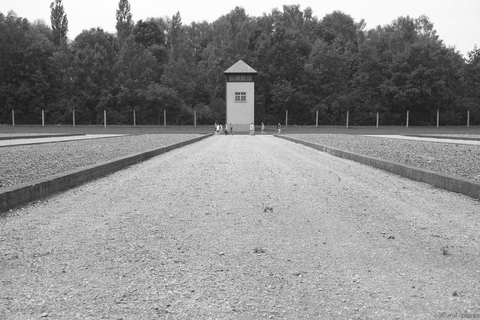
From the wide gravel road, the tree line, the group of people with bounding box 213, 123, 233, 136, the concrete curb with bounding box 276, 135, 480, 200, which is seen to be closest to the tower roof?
the tree line

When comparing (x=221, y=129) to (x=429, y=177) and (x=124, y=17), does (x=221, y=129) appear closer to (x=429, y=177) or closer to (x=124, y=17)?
(x=124, y=17)

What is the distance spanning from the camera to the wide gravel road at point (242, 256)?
3211mm

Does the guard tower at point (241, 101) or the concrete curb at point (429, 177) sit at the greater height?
the guard tower at point (241, 101)

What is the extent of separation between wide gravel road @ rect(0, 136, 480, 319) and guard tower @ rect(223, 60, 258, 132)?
48840 mm

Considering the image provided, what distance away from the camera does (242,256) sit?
433 centimetres

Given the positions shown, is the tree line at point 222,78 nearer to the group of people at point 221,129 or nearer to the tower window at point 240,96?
the tower window at point 240,96

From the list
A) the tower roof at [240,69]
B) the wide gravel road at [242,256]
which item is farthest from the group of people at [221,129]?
the wide gravel road at [242,256]

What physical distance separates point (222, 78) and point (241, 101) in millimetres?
9411

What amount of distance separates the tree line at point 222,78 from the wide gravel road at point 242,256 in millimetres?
53234

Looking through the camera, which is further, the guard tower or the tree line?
the tree line

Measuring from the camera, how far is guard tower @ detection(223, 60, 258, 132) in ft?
186

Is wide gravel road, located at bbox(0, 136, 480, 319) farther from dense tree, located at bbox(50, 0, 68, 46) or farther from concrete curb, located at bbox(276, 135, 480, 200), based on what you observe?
dense tree, located at bbox(50, 0, 68, 46)

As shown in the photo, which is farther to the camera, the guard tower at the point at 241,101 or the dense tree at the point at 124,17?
the dense tree at the point at 124,17

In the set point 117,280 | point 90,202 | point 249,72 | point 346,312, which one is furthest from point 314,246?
point 249,72
